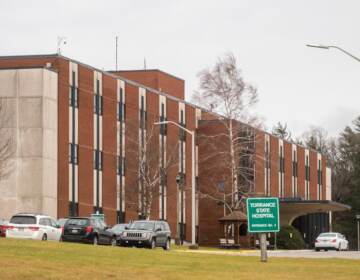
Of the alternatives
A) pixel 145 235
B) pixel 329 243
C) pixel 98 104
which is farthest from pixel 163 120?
pixel 145 235

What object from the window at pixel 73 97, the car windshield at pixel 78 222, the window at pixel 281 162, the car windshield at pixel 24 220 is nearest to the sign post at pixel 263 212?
the car windshield at pixel 24 220

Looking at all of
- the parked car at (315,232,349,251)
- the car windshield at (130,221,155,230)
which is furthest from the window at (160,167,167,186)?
the car windshield at (130,221,155,230)

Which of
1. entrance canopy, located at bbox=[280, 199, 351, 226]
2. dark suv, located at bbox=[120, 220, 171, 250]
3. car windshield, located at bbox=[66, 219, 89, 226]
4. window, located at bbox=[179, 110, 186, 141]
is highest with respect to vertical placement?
window, located at bbox=[179, 110, 186, 141]

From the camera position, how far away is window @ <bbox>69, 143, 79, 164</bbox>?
7244cm

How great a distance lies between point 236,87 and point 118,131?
9.71 meters

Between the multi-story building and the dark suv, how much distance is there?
19012 millimetres

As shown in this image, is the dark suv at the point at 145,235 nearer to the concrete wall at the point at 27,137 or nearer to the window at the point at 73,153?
the concrete wall at the point at 27,137

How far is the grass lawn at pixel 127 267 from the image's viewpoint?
2491cm

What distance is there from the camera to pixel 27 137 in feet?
225

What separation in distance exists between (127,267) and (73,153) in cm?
4562

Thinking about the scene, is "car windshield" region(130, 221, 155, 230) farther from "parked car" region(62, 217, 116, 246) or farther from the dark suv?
"parked car" region(62, 217, 116, 246)

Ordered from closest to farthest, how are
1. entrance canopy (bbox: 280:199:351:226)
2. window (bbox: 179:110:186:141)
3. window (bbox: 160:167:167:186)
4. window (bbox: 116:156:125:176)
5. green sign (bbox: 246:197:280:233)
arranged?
green sign (bbox: 246:197:280:233) → window (bbox: 160:167:167:186) → window (bbox: 116:156:125:176) → entrance canopy (bbox: 280:199:351:226) → window (bbox: 179:110:186:141)

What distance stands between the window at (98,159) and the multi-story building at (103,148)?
0.04 metres

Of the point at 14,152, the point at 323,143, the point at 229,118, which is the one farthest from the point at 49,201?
the point at 323,143
